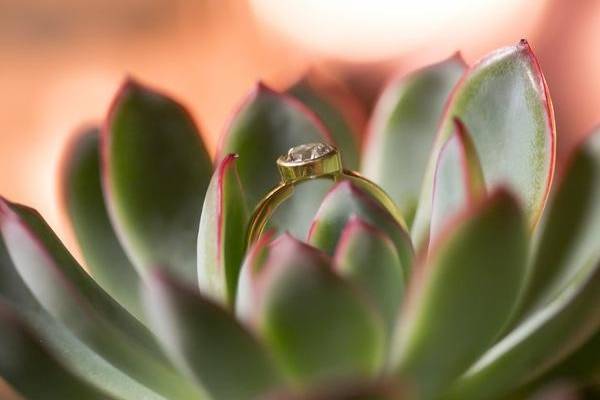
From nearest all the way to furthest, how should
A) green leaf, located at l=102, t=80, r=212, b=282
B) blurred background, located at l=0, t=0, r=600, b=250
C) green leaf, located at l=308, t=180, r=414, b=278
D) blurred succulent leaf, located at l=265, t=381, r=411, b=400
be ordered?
1. blurred succulent leaf, located at l=265, t=381, r=411, b=400
2. green leaf, located at l=308, t=180, r=414, b=278
3. green leaf, located at l=102, t=80, r=212, b=282
4. blurred background, located at l=0, t=0, r=600, b=250

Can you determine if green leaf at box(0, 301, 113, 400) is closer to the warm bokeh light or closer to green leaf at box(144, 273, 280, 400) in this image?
green leaf at box(144, 273, 280, 400)

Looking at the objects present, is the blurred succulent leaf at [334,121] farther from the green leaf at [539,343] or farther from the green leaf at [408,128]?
the green leaf at [539,343]

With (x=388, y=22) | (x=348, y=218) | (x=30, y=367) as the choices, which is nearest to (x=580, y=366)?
(x=348, y=218)

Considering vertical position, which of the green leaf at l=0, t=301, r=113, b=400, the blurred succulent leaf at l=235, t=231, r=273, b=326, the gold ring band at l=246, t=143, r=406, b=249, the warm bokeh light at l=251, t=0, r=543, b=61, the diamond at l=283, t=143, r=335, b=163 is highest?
the warm bokeh light at l=251, t=0, r=543, b=61

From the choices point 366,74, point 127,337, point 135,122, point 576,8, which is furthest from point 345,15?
point 127,337

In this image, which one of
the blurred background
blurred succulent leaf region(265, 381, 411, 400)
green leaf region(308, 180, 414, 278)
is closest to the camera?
blurred succulent leaf region(265, 381, 411, 400)

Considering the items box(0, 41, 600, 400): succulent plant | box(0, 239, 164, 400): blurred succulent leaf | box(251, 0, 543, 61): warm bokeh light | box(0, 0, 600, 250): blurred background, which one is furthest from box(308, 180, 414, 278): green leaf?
box(251, 0, 543, 61): warm bokeh light

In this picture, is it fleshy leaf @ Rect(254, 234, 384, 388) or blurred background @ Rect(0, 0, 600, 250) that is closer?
fleshy leaf @ Rect(254, 234, 384, 388)

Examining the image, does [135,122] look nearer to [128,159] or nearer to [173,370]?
[128,159]

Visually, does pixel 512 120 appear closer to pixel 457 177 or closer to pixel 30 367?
pixel 457 177
